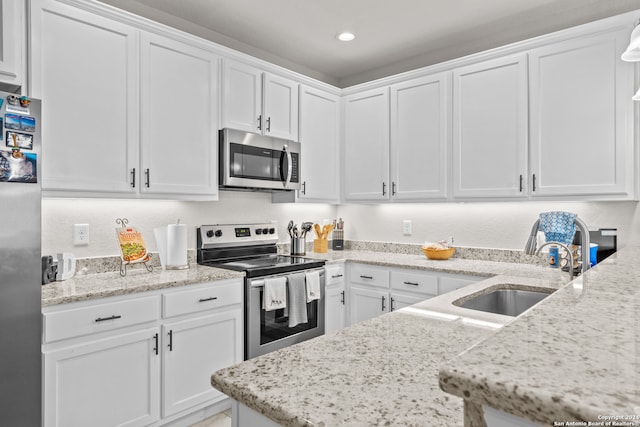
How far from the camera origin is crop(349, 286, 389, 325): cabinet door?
10.00ft

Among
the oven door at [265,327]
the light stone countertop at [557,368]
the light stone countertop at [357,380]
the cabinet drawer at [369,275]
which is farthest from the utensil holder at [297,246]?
the light stone countertop at [557,368]

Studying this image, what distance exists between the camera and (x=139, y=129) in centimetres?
233

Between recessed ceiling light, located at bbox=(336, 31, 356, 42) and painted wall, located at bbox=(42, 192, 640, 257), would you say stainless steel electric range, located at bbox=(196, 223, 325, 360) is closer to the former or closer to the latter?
painted wall, located at bbox=(42, 192, 640, 257)

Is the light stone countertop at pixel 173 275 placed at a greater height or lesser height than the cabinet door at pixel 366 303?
greater

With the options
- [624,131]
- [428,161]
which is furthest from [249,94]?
[624,131]

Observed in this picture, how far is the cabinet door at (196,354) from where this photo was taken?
216 centimetres

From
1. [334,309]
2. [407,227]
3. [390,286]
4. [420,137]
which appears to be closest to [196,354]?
[334,309]

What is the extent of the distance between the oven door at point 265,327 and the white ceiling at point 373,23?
1.91 meters

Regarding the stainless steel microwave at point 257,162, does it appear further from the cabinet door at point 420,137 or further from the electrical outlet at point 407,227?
the electrical outlet at point 407,227

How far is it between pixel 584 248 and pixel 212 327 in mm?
1987

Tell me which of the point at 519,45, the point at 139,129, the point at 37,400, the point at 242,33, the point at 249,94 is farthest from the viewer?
the point at 242,33

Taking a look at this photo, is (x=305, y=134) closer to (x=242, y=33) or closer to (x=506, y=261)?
(x=242, y=33)

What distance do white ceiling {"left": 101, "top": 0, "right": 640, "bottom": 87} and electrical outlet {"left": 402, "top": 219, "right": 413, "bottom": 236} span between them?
144cm

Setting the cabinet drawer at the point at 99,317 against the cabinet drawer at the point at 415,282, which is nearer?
the cabinet drawer at the point at 99,317
